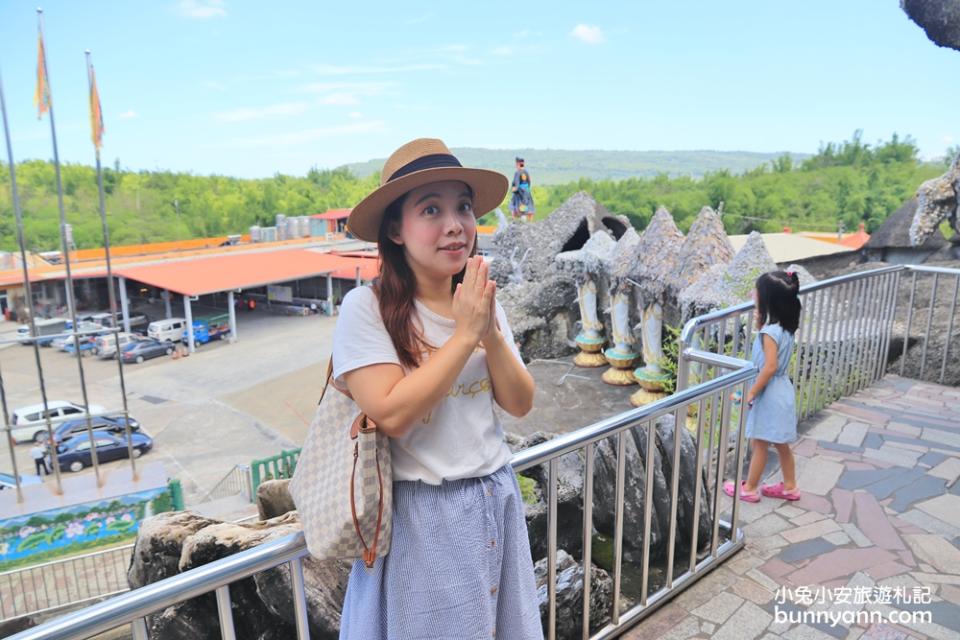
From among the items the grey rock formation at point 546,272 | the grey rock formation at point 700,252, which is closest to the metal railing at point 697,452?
the grey rock formation at point 700,252

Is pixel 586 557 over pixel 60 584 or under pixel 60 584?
over

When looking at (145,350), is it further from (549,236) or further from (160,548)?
(160,548)

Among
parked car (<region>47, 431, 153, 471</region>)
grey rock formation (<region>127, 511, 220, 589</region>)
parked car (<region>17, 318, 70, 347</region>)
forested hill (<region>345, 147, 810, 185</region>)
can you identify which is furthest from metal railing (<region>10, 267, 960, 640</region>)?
forested hill (<region>345, 147, 810, 185</region>)

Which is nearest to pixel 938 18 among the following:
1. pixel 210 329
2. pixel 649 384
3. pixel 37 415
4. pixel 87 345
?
pixel 649 384

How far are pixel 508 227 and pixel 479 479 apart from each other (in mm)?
15385

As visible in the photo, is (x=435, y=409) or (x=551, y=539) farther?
(x=551, y=539)

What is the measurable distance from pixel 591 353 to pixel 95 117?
1040 centimetres

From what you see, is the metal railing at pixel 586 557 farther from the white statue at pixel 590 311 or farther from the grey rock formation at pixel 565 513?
the white statue at pixel 590 311

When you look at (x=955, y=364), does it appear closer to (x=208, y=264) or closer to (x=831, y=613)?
(x=831, y=613)

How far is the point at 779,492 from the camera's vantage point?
3385 mm

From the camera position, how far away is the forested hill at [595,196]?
43094 millimetres

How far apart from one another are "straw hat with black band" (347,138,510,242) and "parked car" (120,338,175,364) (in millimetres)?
24991

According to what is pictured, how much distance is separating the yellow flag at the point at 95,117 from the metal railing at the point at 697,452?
39.6 ft

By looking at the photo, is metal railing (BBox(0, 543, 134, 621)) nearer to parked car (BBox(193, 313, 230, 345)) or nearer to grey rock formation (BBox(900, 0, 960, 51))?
grey rock formation (BBox(900, 0, 960, 51))
